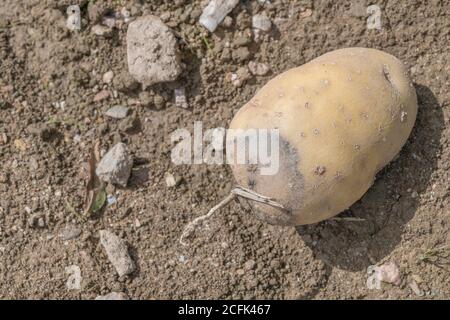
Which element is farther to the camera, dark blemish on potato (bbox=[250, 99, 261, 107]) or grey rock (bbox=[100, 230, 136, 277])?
grey rock (bbox=[100, 230, 136, 277])

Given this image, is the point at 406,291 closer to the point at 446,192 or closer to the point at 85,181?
the point at 446,192

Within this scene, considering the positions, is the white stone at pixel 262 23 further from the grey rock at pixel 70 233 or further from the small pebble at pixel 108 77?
the grey rock at pixel 70 233

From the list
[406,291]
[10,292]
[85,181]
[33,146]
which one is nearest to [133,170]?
[85,181]

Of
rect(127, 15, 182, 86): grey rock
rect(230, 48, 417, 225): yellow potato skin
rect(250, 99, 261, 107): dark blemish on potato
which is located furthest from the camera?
rect(127, 15, 182, 86): grey rock

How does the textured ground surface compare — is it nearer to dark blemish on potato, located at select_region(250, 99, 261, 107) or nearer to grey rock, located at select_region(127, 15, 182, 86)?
grey rock, located at select_region(127, 15, 182, 86)

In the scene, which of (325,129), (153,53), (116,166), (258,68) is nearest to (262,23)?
(258,68)

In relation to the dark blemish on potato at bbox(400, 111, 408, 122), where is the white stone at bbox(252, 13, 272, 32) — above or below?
above

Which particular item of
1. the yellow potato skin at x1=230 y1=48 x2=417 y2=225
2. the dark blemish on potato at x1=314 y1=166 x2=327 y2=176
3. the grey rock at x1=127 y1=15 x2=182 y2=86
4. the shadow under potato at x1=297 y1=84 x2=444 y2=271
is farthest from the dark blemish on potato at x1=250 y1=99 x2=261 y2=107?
the shadow under potato at x1=297 y1=84 x2=444 y2=271
